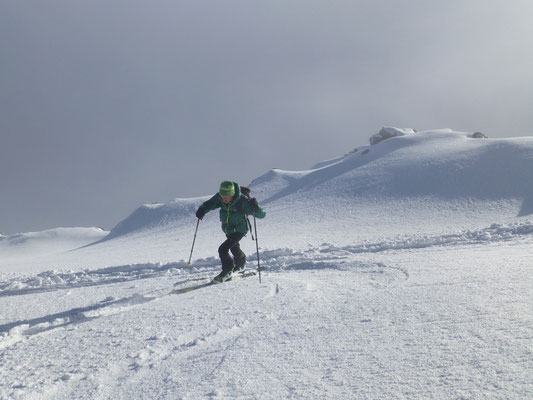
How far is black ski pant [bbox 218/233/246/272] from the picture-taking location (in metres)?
6.91

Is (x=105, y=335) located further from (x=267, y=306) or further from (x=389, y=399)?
(x=389, y=399)

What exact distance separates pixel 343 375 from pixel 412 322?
0.99 meters

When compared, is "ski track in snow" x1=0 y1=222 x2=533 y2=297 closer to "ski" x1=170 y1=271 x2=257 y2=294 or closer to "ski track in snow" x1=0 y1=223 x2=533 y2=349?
"ski track in snow" x1=0 y1=223 x2=533 y2=349

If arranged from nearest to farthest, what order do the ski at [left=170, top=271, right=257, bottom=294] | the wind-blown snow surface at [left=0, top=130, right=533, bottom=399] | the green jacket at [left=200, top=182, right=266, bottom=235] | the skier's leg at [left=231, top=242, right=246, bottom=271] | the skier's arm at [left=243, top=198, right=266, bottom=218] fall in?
the wind-blown snow surface at [left=0, top=130, right=533, bottom=399]
the ski at [left=170, top=271, right=257, bottom=294]
the skier's arm at [left=243, top=198, right=266, bottom=218]
the green jacket at [left=200, top=182, right=266, bottom=235]
the skier's leg at [left=231, top=242, right=246, bottom=271]

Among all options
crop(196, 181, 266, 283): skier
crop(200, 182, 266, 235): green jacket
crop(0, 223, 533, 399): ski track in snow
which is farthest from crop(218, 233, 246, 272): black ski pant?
crop(0, 223, 533, 399): ski track in snow

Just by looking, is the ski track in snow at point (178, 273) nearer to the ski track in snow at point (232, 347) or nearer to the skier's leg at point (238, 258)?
the ski track in snow at point (232, 347)

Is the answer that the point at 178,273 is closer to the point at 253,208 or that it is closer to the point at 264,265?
the point at 264,265

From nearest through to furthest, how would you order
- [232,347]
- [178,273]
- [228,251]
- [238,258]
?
1. [232,347]
2. [228,251]
3. [238,258]
4. [178,273]

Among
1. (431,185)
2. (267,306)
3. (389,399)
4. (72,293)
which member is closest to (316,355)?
(389,399)

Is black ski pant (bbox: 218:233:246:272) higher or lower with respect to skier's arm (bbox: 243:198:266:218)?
lower

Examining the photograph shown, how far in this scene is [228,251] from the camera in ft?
23.2

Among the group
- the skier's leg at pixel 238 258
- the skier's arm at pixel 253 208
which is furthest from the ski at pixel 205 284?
the skier's arm at pixel 253 208

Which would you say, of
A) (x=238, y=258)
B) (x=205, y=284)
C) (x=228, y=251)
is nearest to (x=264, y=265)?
(x=238, y=258)

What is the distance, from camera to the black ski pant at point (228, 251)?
691 centimetres
